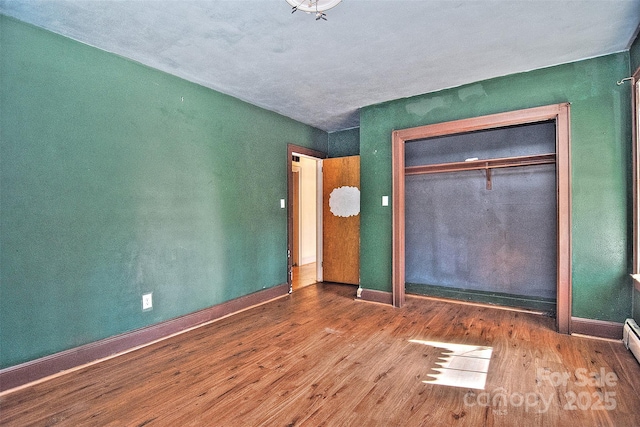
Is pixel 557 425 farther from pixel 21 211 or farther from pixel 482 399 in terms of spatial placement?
pixel 21 211

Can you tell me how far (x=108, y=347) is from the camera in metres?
2.48

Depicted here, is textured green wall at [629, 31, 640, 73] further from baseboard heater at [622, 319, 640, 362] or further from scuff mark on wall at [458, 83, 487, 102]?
baseboard heater at [622, 319, 640, 362]

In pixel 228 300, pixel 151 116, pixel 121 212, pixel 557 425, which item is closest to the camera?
pixel 557 425

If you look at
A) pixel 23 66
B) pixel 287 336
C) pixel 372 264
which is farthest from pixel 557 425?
pixel 23 66

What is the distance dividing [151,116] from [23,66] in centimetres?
87

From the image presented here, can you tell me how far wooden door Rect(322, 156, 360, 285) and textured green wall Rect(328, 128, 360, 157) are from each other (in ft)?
1.47

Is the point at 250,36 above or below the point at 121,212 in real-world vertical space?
above

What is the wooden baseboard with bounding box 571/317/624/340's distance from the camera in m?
→ 2.67

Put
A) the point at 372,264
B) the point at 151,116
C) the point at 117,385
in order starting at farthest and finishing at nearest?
1. the point at 372,264
2. the point at 151,116
3. the point at 117,385

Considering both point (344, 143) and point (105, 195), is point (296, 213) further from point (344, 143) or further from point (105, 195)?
point (105, 195)

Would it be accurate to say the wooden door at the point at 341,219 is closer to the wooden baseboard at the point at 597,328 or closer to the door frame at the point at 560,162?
the door frame at the point at 560,162

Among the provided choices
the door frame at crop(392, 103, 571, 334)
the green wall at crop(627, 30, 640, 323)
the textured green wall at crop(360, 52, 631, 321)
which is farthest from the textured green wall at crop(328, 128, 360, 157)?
the green wall at crop(627, 30, 640, 323)

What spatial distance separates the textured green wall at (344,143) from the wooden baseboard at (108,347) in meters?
2.81

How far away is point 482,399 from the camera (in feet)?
6.14
